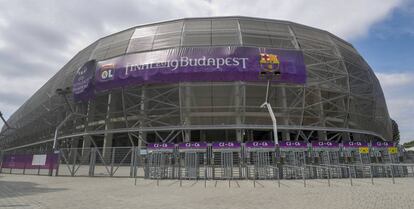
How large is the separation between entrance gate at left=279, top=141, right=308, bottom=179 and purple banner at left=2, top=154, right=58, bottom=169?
15.8m

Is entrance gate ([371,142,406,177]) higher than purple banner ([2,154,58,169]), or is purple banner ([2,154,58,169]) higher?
entrance gate ([371,142,406,177])

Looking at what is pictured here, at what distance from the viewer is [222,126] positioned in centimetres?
2653

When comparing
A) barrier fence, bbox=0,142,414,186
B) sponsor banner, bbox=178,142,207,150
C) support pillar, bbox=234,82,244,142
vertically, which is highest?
support pillar, bbox=234,82,244,142

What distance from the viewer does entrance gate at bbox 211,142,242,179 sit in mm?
17453

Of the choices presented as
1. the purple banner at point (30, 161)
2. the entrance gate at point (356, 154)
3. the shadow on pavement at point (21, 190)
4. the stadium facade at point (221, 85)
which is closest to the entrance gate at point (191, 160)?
the shadow on pavement at point (21, 190)

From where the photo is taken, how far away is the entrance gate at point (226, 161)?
17.5 m

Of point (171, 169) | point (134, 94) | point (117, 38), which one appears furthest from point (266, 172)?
point (117, 38)

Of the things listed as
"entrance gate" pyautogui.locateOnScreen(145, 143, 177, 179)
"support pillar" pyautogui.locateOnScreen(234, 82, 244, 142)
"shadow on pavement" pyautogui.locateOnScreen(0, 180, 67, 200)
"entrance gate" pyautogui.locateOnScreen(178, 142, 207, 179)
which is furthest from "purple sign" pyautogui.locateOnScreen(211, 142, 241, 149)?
"shadow on pavement" pyautogui.locateOnScreen(0, 180, 67, 200)

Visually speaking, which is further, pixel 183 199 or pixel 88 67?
pixel 88 67

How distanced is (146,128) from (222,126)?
7.29 m

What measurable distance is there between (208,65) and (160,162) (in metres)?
11.6

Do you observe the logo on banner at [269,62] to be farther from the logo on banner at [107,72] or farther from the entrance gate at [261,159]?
the logo on banner at [107,72]

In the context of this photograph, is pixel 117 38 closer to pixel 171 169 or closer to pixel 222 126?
pixel 222 126

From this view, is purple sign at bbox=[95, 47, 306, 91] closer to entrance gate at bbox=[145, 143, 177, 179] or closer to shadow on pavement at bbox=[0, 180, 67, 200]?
entrance gate at bbox=[145, 143, 177, 179]
